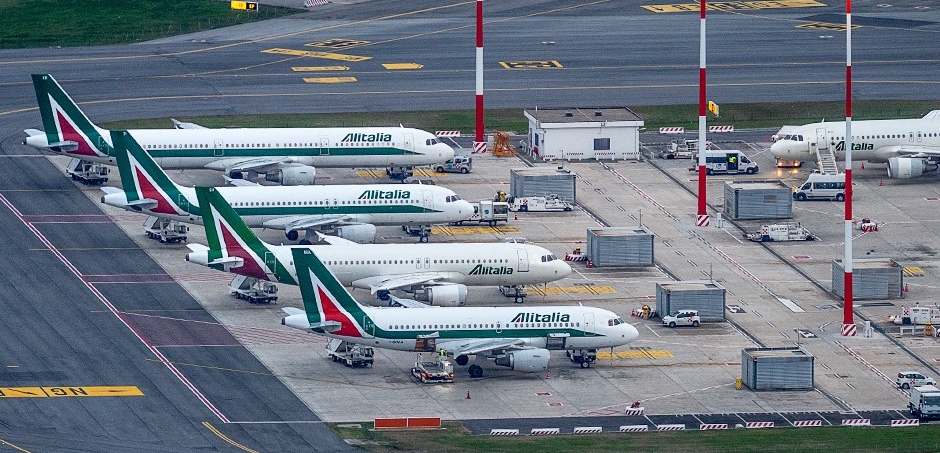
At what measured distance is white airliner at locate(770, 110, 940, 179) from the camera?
178 m

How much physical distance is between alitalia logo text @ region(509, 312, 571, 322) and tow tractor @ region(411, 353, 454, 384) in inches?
198

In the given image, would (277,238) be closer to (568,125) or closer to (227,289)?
(227,289)

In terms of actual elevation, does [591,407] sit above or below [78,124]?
below

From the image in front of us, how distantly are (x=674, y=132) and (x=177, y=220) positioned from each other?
5774 cm

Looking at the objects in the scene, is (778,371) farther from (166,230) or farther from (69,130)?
(69,130)

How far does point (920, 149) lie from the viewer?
586ft

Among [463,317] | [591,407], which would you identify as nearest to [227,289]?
[463,317]

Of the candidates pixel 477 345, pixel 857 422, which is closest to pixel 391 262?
pixel 477 345

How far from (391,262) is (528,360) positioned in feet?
58.0

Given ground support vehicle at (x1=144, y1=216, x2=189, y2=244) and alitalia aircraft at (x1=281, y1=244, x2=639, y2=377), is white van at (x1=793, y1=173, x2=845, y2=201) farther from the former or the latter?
ground support vehicle at (x1=144, y1=216, x2=189, y2=244)

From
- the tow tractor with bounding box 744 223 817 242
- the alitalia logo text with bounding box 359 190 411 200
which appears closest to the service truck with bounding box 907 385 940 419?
the tow tractor with bounding box 744 223 817 242

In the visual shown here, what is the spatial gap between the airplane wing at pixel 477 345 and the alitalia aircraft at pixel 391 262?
11.6 meters

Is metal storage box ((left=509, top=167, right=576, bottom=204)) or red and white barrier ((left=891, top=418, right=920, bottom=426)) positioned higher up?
metal storage box ((left=509, top=167, right=576, bottom=204))

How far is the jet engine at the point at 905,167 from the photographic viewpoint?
582ft
